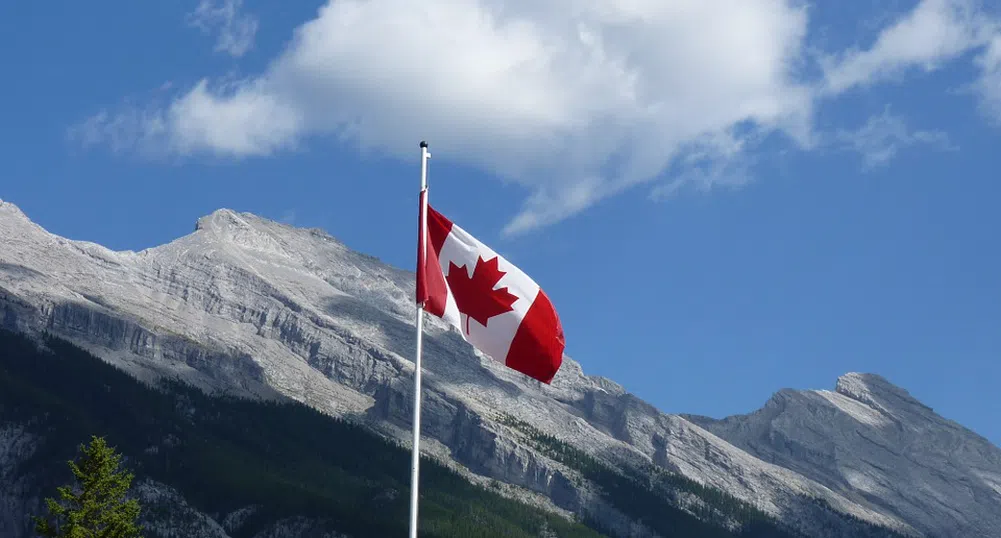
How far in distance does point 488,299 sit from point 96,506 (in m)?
37.8

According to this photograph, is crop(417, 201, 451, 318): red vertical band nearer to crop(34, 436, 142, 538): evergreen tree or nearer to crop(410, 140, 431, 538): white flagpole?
crop(410, 140, 431, 538): white flagpole

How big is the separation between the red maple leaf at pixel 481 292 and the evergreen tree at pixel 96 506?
3481cm

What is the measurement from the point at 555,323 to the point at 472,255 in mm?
4262

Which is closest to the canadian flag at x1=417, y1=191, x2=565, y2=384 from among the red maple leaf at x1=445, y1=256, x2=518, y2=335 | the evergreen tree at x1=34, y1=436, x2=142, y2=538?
the red maple leaf at x1=445, y1=256, x2=518, y2=335

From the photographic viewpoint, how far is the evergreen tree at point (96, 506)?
74688mm

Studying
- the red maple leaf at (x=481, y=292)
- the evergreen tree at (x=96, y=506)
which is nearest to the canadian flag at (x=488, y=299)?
the red maple leaf at (x=481, y=292)

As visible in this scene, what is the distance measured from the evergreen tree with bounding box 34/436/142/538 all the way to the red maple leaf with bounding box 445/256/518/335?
1371 inches

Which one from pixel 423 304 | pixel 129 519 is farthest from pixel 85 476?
pixel 423 304

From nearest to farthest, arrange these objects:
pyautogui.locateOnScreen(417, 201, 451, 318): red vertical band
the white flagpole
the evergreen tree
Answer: the white flagpole → pyautogui.locateOnScreen(417, 201, 451, 318): red vertical band → the evergreen tree

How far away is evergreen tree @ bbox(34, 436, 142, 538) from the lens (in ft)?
245

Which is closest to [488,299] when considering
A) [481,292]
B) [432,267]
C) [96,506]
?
[481,292]

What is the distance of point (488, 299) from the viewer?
5031cm

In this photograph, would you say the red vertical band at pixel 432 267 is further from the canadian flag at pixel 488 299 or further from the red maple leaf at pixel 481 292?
the red maple leaf at pixel 481 292

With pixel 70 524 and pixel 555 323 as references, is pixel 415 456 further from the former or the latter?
pixel 70 524
